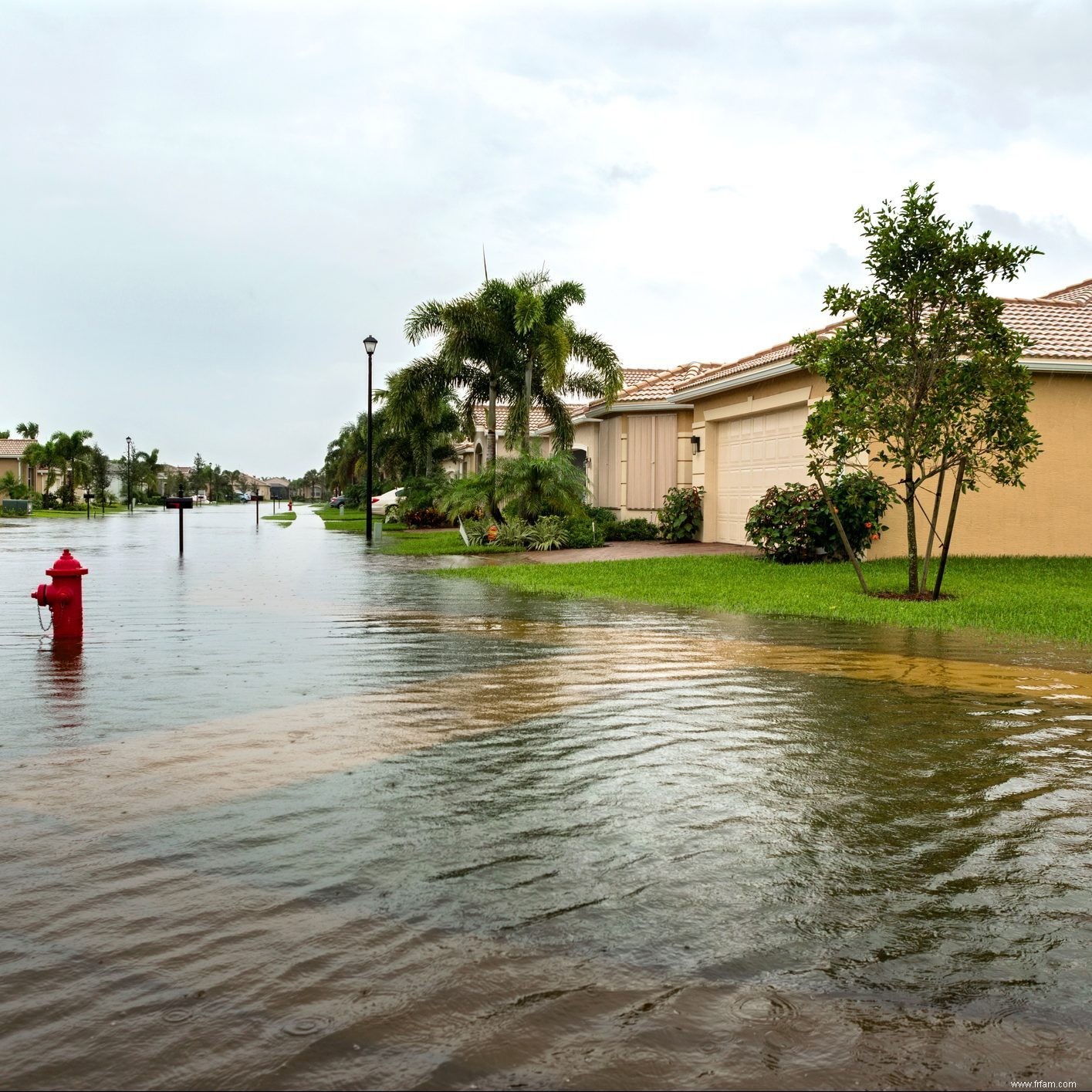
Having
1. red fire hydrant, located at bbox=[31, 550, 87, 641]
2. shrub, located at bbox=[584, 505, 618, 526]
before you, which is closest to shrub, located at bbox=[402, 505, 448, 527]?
shrub, located at bbox=[584, 505, 618, 526]

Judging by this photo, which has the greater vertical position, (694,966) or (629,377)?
Answer: (629,377)

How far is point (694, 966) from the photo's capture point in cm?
346

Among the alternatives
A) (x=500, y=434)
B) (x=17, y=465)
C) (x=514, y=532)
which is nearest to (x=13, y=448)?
(x=17, y=465)

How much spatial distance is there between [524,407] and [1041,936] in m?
27.0

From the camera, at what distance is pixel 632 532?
27.9 m

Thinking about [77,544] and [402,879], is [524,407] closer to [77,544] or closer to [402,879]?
[77,544]

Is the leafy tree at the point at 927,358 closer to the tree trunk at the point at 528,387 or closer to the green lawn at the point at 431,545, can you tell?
the green lawn at the point at 431,545

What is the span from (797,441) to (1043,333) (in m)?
5.05

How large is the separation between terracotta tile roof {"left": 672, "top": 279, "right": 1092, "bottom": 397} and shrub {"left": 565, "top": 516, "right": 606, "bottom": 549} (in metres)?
4.05

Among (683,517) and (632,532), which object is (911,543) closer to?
(683,517)

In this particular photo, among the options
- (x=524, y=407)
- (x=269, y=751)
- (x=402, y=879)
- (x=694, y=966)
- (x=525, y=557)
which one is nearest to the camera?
(x=694, y=966)

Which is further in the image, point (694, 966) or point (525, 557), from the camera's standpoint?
point (525, 557)

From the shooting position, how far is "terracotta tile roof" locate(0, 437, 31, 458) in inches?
3996

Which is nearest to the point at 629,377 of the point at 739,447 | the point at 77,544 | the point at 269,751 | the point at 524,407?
the point at 524,407
